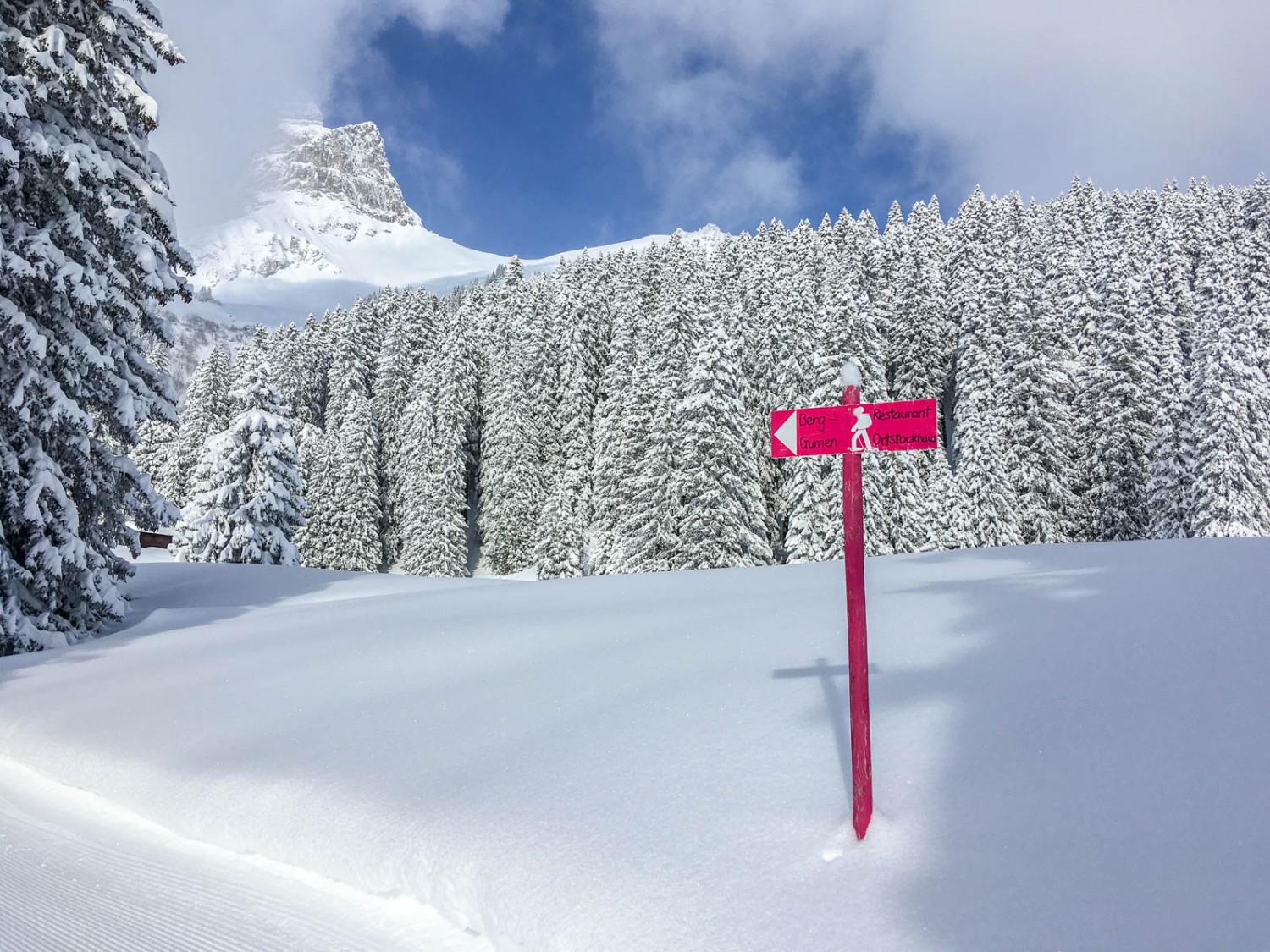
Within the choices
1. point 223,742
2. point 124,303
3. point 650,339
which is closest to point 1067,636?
point 223,742

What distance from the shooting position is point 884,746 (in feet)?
15.9

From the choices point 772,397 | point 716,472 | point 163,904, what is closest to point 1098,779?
point 163,904

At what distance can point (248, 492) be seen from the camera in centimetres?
3164

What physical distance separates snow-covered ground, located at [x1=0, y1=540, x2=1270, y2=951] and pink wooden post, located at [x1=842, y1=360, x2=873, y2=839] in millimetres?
222

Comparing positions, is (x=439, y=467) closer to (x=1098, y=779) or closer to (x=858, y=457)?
(x=858, y=457)

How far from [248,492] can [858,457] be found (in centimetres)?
3218

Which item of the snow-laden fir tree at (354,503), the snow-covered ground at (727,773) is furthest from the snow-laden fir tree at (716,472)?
the snow-laden fir tree at (354,503)

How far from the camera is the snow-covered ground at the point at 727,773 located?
11.5ft

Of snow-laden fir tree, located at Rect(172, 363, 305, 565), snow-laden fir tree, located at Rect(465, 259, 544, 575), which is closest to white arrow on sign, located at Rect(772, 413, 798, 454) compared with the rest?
snow-laden fir tree, located at Rect(172, 363, 305, 565)

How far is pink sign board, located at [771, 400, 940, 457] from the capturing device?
154 inches

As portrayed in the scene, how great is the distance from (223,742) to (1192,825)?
692 cm

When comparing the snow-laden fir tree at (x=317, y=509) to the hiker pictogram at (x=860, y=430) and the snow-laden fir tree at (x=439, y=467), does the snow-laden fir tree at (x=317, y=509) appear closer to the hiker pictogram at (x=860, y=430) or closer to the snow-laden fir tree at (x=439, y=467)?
the snow-laden fir tree at (x=439, y=467)

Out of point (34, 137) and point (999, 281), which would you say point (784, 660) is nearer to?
point (34, 137)

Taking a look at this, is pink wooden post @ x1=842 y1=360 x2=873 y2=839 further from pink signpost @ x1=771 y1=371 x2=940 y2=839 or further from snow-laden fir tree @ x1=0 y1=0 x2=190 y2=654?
snow-laden fir tree @ x1=0 y1=0 x2=190 y2=654
